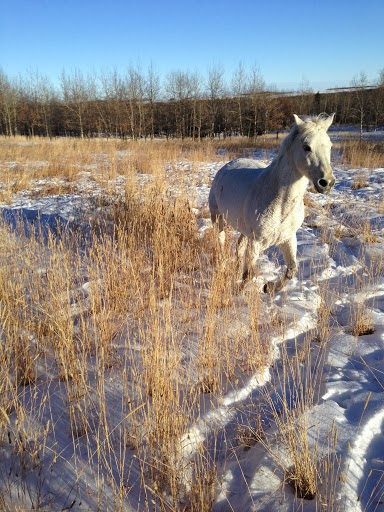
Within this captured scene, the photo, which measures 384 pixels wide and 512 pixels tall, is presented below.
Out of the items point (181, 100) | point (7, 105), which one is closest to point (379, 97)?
point (181, 100)

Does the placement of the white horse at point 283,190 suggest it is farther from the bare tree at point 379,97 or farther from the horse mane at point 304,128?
the bare tree at point 379,97

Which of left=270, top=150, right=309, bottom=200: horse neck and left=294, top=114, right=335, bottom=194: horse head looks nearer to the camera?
left=294, top=114, right=335, bottom=194: horse head

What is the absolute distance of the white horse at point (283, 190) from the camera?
2471 millimetres

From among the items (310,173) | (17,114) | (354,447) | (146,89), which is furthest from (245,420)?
(17,114)

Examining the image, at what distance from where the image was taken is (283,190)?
284 cm

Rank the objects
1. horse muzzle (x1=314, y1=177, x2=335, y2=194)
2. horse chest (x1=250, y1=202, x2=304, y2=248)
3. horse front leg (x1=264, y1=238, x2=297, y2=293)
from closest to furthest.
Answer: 1. horse muzzle (x1=314, y1=177, x2=335, y2=194)
2. horse chest (x1=250, y1=202, x2=304, y2=248)
3. horse front leg (x1=264, y1=238, x2=297, y2=293)

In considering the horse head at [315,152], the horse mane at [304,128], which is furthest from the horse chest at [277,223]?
the horse mane at [304,128]

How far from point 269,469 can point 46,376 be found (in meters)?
1.40

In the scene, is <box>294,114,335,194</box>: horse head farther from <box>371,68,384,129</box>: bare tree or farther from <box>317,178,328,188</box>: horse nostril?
<box>371,68,384,129</box>: bare tree

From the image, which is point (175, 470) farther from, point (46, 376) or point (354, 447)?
point (46, 376)

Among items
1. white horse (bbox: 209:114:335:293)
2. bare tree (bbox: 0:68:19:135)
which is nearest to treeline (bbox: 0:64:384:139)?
bare tree (bbox: 0:68:19:135)

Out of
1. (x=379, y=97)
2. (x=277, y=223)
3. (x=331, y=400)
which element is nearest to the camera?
(x=331, y=400)

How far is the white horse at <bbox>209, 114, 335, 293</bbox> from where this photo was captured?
247 cm

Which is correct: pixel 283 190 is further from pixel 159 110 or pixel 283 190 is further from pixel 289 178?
pixel 159 110
